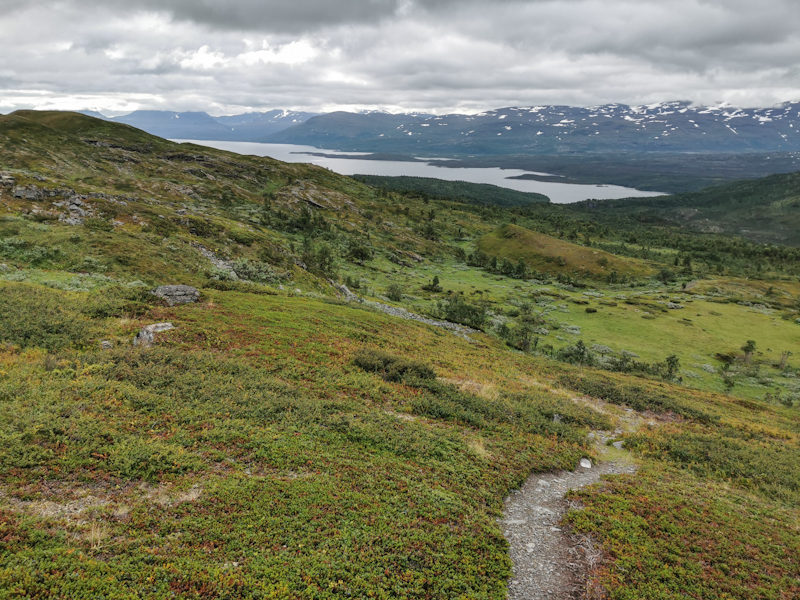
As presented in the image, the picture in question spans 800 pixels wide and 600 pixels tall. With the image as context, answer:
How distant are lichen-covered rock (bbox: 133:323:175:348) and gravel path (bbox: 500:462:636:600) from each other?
22680 mm

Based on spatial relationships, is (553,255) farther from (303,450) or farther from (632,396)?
(303,450)

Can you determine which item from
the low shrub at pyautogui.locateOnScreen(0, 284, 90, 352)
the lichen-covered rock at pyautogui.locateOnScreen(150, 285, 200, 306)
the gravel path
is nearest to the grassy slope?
the lichen-covered rock at pyautogui.locateOnScreen(150, 285, 200, 306)

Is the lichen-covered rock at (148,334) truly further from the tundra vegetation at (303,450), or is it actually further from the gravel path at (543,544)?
the gravel path at (543,544)

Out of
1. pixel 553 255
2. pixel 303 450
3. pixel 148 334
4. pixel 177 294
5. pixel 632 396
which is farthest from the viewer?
pixel 553 255

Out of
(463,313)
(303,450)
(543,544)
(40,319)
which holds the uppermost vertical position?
(40,319)

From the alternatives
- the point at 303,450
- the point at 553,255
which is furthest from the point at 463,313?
the point at 553,255

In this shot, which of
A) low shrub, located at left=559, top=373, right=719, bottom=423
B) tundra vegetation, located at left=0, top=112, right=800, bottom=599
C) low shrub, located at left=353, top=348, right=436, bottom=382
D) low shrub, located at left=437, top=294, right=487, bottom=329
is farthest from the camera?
low shrub, located at left=437, top=294, right=487, bottom=329

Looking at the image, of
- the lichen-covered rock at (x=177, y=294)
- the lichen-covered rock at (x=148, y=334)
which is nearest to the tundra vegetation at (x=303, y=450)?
the lichen-covered rock at (x=148, y=334)

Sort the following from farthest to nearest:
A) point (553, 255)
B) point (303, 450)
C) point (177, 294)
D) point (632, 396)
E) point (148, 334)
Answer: point (553, 255) < point (177, 294) < point (632, 396) < point (148, 334) < point (303, 450)

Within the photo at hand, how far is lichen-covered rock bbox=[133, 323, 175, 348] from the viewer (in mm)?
23495

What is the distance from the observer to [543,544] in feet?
42.5

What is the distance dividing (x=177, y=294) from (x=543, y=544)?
107 feet

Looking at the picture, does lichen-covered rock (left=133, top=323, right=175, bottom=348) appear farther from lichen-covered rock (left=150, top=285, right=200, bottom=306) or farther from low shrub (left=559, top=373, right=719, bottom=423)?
low shrub (left=559, top=373, right=719, bottom=423)

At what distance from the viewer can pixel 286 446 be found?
15.5m
